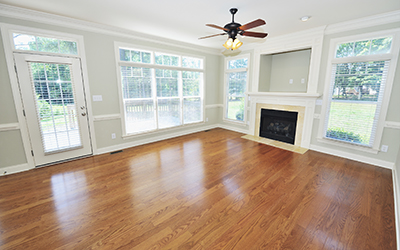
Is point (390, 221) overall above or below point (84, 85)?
below

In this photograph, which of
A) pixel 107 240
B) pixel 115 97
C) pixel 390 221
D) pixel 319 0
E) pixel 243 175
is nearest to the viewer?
pixel 107 240

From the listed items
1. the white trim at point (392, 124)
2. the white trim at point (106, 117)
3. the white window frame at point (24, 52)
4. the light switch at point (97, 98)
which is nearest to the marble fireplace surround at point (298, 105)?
the white trim at point (392, 124)

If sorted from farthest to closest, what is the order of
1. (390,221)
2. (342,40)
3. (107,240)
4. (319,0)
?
(342,40) < (319,0) < (390,221) < (107,240)

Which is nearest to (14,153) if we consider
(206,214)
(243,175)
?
(206,214)

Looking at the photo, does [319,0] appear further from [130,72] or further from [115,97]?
[115,97]

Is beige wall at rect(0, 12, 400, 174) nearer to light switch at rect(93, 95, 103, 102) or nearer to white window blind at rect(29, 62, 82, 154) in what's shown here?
light switch at rect(93, 95, 103, 102)

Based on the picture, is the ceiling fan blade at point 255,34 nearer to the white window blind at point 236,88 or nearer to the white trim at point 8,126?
the white window blind at point 236,88

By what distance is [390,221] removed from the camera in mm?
1846

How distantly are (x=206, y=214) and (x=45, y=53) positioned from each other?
3757mm

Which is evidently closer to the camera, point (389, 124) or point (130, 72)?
point (389, 124)

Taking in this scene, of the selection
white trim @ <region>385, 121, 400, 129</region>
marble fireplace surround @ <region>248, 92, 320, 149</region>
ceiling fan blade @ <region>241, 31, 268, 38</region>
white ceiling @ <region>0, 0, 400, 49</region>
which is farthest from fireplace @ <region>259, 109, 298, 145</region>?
ceiling fan blade @ <region>241, 31, 268, 38</region>

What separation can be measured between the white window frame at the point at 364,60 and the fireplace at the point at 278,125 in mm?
627

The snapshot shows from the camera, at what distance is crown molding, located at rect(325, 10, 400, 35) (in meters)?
2.79

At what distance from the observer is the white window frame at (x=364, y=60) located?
2834mm
